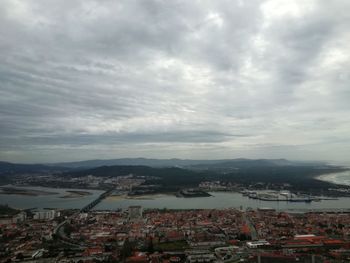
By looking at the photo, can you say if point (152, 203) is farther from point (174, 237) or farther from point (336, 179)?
point (336, 179)

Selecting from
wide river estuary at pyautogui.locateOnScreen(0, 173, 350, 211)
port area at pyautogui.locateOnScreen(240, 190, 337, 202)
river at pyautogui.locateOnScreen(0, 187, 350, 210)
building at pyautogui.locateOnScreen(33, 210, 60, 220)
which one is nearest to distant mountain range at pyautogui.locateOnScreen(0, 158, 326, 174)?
wide river estuary at pyautogui.locateOnScreen(0, 173, 350, 211)

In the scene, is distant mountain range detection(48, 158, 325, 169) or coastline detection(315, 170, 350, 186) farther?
distant mountain range detection(48, 158, 325, 169)

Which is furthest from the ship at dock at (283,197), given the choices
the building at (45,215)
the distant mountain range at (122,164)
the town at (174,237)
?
the distant mountain range at (122,164)

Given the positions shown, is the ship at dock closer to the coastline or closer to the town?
the town

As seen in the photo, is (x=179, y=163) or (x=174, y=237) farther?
(x=179, y=163)

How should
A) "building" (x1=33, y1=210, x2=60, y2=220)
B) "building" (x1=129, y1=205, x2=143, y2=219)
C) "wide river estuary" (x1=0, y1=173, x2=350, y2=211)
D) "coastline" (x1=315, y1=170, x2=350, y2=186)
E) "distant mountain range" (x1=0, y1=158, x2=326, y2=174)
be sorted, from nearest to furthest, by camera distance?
"building" (x1=129, y1=205, x2=143, y2=219) < "building" (x1=33, y1=210, x2=60, y2=220) < "wide river estuary" (x1=0, y1=173, x2=350, y2=211) < "coastline" (x1=315, y1=170, x2=350, y2=186) < "distant mountain range" (x1=0, y1=158, x2=326, y2=174)

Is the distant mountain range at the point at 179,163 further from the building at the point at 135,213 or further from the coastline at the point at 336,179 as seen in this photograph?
the building at the point at 135,213

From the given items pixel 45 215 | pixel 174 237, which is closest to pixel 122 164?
pixel 45 215

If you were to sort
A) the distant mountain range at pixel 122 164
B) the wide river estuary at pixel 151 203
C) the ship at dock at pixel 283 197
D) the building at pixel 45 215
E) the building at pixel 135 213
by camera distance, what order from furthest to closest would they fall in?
the distant mountain range at pixel 122 164
the ship at dock at pixel 283 197
the wide river estuary at pixel 151 203
the building at pixel 45 215
the building at pixel 135 213

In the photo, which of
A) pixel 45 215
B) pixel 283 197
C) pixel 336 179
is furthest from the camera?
pixel 336 179
